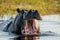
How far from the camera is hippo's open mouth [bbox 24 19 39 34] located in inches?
443

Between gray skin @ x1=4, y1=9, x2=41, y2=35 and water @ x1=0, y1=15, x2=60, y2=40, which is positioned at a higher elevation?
gray skin @ x1=4, y1=9, x2=41, y2=35

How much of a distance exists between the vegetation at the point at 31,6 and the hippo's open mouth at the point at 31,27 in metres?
7.61

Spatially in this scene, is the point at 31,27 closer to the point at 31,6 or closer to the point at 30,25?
the point at 30,25

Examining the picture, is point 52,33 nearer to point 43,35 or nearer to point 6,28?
point 43,35

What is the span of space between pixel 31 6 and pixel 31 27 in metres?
11.2

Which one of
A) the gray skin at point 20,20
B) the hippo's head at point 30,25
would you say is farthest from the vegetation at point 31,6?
the hippo's head at point 30,25

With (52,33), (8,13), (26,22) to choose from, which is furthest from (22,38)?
(8,13)

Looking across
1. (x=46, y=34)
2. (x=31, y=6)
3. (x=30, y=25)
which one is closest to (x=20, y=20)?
(x=30, y=25)

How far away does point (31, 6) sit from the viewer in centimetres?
2250

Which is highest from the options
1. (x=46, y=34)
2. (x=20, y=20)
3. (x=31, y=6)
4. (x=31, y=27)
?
(x=31, y=6)

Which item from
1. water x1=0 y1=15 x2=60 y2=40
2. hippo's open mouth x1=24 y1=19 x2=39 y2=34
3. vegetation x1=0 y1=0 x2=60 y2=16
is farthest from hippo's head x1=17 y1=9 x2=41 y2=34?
vegetation x1=0 y1=0 x2=60 y2=16

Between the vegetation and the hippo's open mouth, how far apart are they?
761 centimetres

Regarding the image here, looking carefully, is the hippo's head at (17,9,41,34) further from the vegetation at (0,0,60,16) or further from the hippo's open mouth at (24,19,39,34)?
the vegetation at (0,0,60,16)

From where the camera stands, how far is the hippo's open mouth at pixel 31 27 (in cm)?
1126
